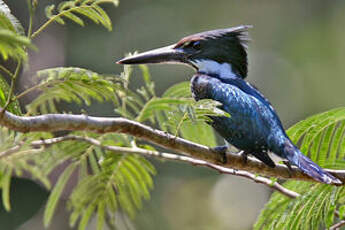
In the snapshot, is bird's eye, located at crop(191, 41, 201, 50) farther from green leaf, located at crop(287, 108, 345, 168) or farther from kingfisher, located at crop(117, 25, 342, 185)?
green leaf, located at crop(287, 108, 345, 168)

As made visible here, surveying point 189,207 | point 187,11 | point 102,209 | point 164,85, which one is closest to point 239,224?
point 189,207

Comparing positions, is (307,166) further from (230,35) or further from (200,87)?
(230,35)

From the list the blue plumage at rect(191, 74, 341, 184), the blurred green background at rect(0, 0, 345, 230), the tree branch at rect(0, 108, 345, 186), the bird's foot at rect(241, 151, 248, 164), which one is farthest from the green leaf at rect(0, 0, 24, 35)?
the blurred green background at rect(0, 0, 345, 230)

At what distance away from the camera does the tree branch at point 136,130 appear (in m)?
1.49

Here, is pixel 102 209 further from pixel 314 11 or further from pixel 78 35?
pixel 314 11

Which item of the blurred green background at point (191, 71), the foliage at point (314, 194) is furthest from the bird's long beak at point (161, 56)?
the blurred green background at point (191, 71)

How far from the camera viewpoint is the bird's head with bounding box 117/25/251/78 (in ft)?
9.32

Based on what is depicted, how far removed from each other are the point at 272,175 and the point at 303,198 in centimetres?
16

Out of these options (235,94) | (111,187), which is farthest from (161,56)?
(111,187)

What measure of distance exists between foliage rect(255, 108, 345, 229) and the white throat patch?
1.95 feet

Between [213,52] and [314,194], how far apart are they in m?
0.98

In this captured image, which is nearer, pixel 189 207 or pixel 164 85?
pixel 164 85

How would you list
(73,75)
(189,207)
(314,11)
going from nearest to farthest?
(73,75) → (189,207) → (314,11)

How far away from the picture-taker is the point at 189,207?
22.7 ft
